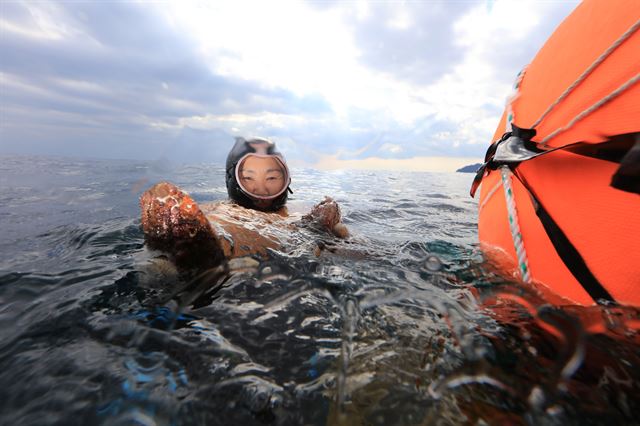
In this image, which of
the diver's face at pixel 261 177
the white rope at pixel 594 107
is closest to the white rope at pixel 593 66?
the white rope at pixel 594 107

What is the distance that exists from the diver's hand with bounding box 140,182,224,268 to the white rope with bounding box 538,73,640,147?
230 centimetres

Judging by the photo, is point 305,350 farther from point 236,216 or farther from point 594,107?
point 594,107

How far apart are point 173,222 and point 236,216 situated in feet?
3.50

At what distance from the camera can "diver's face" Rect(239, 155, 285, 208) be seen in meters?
3.89

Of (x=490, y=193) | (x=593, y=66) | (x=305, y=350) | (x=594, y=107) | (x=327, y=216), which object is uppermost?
(x=593, y=66)

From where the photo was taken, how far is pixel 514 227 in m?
2.15

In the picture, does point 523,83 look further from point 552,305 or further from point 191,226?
point 191,226

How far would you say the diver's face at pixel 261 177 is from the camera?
12.8 feet

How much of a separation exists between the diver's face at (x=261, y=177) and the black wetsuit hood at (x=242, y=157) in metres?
0.08

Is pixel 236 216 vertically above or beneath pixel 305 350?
above

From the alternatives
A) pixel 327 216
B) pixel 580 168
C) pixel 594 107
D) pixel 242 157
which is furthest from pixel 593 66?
pixel 242 157

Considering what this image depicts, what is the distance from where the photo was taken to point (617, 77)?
5.21ft

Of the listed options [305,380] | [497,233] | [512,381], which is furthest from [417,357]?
[497,233]

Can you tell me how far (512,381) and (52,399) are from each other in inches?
76.8
